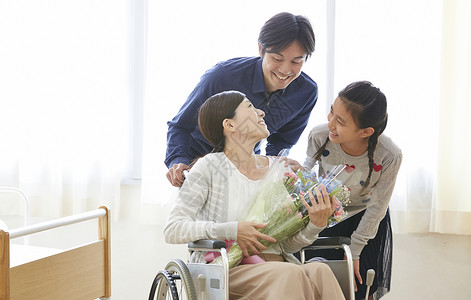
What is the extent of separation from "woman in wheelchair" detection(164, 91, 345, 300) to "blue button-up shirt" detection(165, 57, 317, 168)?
0.65ft

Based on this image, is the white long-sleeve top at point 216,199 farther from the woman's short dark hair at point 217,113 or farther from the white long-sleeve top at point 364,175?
the white long-sleeve top at point 364,175

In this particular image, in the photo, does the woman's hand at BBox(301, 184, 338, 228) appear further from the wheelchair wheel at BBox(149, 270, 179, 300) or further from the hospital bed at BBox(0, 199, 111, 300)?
the hospital bed at BBox(0, 199, 111, 300)

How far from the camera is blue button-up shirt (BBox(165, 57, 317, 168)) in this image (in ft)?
7.32

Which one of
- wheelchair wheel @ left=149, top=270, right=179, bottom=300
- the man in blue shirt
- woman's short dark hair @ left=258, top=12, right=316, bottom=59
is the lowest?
wheelchair wheel @ left=149, top=270, right=179, bottom=300

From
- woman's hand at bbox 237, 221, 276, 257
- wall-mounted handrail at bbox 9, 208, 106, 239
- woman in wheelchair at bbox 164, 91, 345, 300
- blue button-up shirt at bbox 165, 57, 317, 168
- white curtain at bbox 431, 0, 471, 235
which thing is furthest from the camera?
white curtain at bbox 431, 0, 471, 235

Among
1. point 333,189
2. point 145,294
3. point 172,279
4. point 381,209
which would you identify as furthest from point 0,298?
point 145,294

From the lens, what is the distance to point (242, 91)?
2.26 metres

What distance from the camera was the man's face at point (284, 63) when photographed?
208cm

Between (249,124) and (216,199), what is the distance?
287 mm

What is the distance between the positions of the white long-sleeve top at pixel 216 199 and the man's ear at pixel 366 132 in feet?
1.03

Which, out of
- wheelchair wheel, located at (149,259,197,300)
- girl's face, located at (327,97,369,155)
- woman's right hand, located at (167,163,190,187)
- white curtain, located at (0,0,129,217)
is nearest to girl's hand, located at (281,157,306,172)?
girl's face, located at (327,97,369,155)

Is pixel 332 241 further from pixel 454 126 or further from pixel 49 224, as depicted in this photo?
pixel 454 126

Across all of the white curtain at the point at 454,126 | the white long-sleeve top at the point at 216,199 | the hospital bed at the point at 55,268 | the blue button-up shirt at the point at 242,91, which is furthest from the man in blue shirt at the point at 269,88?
the white curtain at the point at 454,126

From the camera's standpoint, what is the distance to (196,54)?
314 cm
